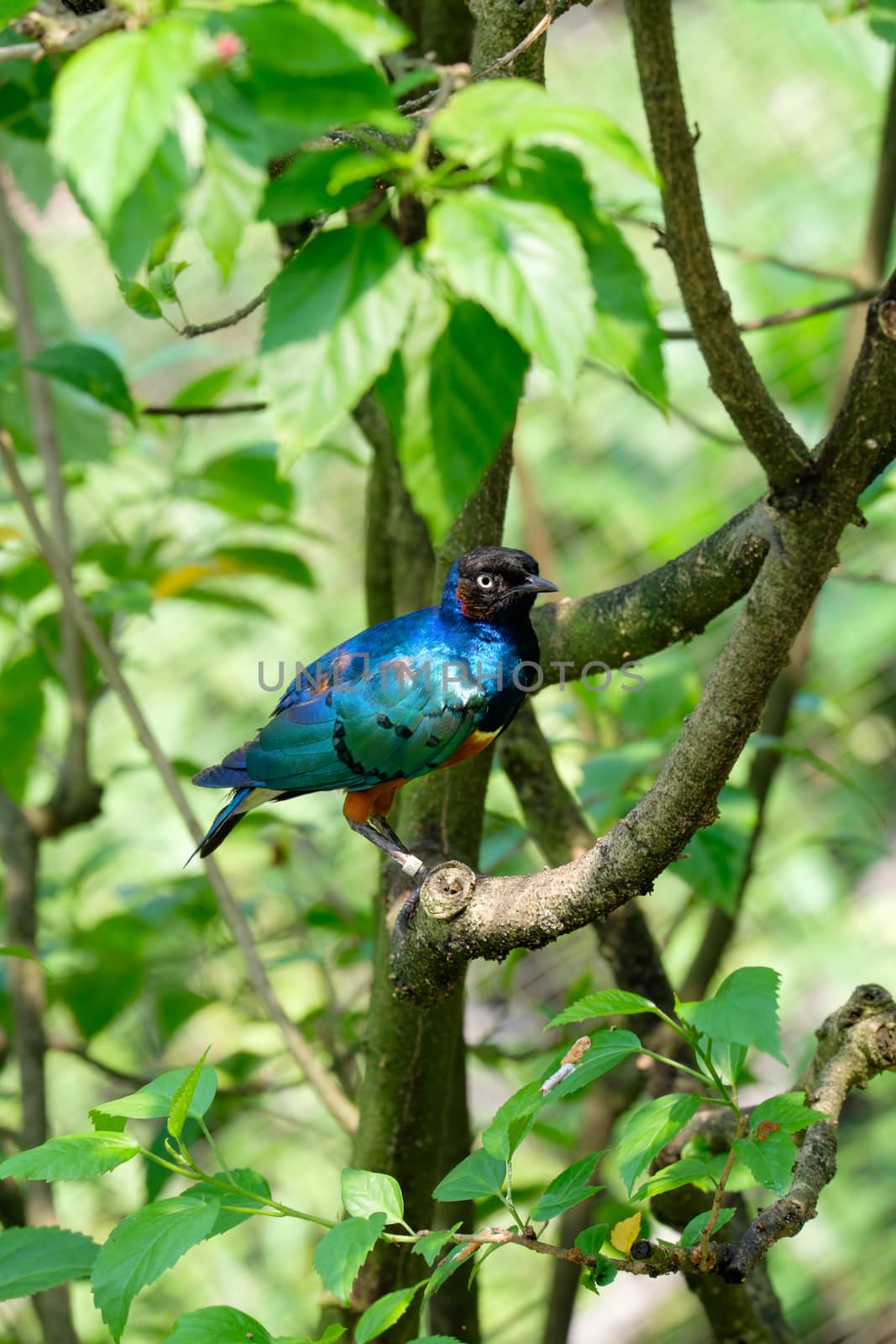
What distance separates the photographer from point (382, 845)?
107 inches

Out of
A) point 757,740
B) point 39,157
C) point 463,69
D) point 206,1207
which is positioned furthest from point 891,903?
point 463,69

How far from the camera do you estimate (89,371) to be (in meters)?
2.53

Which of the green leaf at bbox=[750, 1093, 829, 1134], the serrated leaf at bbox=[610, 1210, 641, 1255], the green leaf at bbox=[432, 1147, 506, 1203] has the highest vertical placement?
the green leaf at bbox=[432, 1147, 506, 1203]

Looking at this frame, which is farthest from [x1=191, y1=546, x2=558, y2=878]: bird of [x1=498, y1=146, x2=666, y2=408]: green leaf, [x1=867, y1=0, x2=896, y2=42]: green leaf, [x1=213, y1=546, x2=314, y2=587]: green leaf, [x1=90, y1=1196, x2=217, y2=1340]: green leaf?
[x1=498, y1=146, x2=666, y2=408]: green leaf

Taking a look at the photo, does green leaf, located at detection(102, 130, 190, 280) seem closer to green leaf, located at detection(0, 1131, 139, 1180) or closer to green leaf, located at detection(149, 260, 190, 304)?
green leaf, located at detection(149, 260, 190, 304)

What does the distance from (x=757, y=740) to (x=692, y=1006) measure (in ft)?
4.34

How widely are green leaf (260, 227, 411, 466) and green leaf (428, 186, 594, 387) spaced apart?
58mm

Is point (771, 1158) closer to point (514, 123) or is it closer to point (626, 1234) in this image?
point (626, 1234)

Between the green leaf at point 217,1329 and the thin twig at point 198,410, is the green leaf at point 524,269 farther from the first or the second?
the thin twig at point 198,410

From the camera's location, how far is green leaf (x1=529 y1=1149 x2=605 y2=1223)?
151cm

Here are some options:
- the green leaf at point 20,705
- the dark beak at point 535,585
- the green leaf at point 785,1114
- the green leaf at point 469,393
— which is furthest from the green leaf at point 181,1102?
the green leaf at point 20,705

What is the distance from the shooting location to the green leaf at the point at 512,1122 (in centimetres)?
155

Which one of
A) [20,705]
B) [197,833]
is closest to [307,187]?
[197,833]

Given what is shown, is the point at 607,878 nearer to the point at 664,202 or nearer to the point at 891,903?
the point at 664,202
